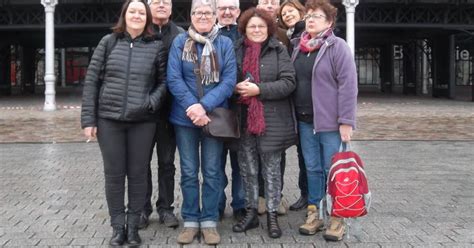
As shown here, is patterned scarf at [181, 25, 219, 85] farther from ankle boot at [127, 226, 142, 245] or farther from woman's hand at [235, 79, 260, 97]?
ankle boot at [127, 226, 142, 245]

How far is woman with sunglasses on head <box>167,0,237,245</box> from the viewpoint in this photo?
15.6ft

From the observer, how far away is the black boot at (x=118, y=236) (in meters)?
4.78

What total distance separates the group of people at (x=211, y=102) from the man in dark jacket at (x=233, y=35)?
0.5 inches

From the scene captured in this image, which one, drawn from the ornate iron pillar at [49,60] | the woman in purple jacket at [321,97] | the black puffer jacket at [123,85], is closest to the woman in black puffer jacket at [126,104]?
the black puffer jacket at [123,85]

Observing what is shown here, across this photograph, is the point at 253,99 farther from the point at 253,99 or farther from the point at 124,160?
the point at 124,160

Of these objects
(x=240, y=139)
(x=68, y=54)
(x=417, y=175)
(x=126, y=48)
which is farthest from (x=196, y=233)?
(x=68, y=54)

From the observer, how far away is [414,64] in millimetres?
38062

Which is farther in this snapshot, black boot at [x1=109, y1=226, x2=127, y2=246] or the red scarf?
the red scarf

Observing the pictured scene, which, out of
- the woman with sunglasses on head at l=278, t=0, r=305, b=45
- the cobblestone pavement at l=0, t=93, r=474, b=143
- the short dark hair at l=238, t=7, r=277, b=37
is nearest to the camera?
the short dark hair at l=238, t=7, r=277, b=37

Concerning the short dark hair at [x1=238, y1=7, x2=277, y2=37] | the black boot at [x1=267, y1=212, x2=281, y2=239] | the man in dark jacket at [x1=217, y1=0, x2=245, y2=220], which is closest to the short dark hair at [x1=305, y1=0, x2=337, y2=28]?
the short dark hair at [x1=238, y1=7, x2=277, y2=37]

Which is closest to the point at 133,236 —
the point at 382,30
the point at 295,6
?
the point at 295,6

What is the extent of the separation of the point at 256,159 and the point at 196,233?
863 mm

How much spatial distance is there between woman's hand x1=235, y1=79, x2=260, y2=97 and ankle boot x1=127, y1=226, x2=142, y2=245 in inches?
58.3

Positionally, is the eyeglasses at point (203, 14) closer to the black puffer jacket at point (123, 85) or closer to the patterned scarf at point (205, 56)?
the patterned scarf at point (205, 56)
